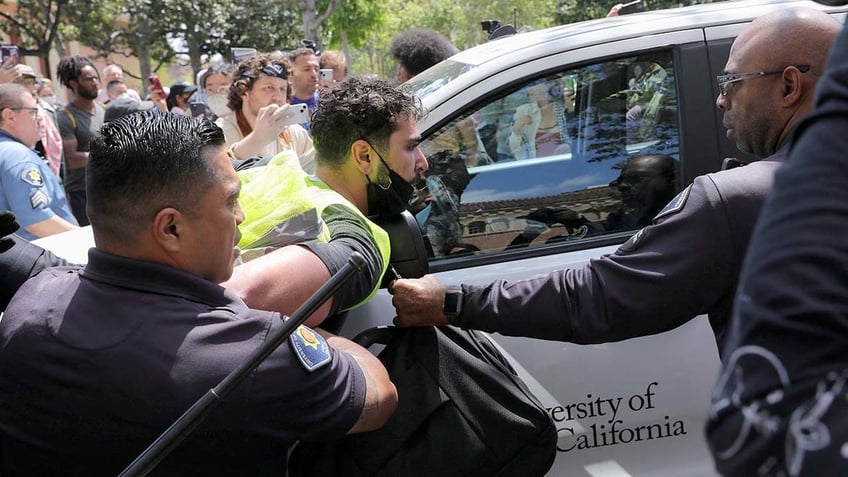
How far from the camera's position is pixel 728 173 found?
6.04ft

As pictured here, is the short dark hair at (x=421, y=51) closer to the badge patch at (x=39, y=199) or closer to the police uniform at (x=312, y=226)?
the badge patch at (x=39, y=199)

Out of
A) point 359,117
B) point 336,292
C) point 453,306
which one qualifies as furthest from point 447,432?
point 359,117

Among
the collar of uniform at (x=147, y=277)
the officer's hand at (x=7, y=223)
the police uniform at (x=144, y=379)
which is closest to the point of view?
the police uniform at (x=144, y=379)

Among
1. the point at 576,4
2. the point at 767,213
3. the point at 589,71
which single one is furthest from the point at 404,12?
the point at 767,213

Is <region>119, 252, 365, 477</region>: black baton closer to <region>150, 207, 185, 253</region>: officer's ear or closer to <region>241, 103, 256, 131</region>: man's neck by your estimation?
<region>150, 207, 185, 253</region>: officer's ear

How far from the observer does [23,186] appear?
4391 millimetres

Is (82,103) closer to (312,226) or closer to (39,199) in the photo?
(39,199)

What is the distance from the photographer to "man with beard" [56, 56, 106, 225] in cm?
662

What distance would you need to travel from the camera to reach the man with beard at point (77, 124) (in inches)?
261

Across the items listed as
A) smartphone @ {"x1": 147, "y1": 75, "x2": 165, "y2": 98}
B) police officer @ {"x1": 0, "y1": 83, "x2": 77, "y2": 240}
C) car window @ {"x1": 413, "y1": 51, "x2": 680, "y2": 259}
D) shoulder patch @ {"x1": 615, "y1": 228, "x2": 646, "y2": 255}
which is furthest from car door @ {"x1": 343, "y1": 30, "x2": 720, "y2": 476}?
smartphone @ {"x1": 147, "y1": 75, "x2": 165, "y2": 98}

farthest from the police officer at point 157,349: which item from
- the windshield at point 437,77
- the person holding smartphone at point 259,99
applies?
the person holding smartphone at point 259,99

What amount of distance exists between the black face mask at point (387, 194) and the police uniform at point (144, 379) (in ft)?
2.97

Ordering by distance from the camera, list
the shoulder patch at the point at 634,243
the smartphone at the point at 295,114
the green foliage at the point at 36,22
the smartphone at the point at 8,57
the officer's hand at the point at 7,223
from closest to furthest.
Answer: the officer's hand at the point at 7,223
the shoulder patch at the point at 634,243
the smartphone at the point at 295,114
the smartphone at the point at 8,57
the green foliage at the point at 36,22

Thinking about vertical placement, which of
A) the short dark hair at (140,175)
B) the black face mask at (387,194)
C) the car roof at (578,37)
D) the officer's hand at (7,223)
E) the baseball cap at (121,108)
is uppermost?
the short dark hair at (140,175)
